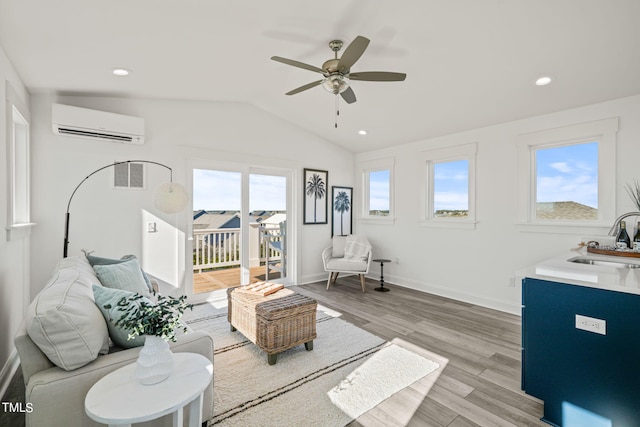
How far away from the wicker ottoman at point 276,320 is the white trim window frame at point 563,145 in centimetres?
298

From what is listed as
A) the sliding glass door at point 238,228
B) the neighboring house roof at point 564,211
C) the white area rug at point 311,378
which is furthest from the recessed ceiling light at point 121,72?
the neighboring house roof at point 564,211

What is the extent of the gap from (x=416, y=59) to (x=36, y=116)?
13.0ft

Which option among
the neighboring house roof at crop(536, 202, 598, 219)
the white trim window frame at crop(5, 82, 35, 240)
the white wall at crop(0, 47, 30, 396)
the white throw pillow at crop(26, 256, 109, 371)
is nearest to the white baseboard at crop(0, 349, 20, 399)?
the white wall at crop(0, 47, 30, 396)

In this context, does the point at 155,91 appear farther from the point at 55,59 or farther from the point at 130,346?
the point at 130,346

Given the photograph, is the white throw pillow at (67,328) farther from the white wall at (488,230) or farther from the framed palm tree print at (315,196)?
the white wall at (488,230)

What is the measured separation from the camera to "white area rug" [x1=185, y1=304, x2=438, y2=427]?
199 cm

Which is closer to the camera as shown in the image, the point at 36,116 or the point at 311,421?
the point at 311,421

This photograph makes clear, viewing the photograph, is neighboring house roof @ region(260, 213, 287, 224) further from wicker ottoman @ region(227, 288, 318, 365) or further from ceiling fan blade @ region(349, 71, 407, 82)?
ceiling fan blade @ region(349, 71, 407, 82)

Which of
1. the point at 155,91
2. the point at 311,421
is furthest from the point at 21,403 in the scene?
the point at 155,91

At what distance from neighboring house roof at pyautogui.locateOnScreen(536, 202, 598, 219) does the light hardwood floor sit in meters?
1.33

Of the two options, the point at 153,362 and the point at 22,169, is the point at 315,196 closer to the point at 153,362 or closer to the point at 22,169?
the point at 22,169

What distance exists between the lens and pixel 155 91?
11.8 ft

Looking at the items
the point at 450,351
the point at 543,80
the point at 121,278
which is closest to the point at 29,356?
the point at 121,278

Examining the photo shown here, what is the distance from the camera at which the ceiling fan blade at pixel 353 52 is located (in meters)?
2.06
